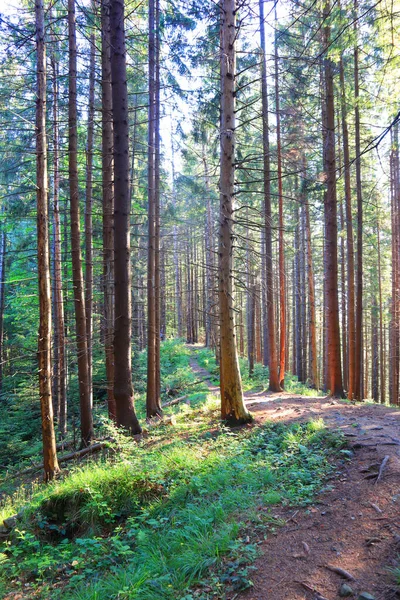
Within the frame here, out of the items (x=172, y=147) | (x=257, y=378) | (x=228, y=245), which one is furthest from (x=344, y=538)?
(x=257, y=378)

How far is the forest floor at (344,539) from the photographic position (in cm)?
280

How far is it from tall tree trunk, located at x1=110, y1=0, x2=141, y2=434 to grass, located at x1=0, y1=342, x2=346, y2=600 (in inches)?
54.4

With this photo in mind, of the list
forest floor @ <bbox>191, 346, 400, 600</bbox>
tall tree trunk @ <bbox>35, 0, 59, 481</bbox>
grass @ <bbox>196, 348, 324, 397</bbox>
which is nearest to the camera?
forest floor @ <bbox>191, 346, 400, 600</bbox>

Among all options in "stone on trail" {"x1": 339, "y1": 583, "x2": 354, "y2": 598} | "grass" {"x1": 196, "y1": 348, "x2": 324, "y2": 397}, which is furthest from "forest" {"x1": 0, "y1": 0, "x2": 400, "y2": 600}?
"grass" {"x1": 196, "y1": 348, "x2": 324, "y2": 397}

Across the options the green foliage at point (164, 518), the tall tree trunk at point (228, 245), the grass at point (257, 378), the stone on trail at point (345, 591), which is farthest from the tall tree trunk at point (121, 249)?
the grass at point (257, 378)

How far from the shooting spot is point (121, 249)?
308 inches

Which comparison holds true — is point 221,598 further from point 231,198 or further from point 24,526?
point 231,198

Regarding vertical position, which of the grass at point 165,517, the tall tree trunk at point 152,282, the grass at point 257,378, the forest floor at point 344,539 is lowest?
the grass at point 257,378

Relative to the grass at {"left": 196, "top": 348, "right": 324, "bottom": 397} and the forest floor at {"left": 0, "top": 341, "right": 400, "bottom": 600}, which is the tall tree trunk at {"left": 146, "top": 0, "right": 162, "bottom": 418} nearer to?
the forest floor at {"left": 0, "top": 341, "right": 400, "bottom": 600}

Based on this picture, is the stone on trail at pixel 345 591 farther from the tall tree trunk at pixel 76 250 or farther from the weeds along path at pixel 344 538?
the tall tree trunk at pixel 76 250

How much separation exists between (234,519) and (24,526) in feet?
9.72

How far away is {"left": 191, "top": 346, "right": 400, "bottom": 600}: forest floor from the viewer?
9.20 feet

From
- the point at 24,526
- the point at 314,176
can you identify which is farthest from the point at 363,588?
the point at 314,176

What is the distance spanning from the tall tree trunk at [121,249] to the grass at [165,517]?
138cm
